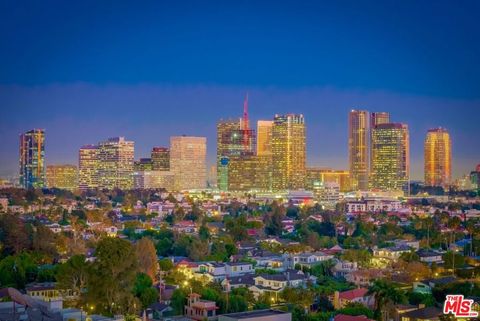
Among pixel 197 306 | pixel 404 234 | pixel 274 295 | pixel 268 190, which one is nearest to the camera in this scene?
pixel 197 306

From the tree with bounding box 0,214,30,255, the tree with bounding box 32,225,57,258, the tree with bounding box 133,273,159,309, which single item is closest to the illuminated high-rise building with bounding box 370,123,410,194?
the tree with bounding box 32,225,57,258

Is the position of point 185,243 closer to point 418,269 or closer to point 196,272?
point 196,272

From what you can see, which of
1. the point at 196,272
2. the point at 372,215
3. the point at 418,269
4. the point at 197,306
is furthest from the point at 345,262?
the point at 372,215

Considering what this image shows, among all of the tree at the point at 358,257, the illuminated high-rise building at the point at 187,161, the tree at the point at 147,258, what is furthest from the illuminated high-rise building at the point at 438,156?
the tree at the point at 147,258

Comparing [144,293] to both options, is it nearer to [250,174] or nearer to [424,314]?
[424,314]

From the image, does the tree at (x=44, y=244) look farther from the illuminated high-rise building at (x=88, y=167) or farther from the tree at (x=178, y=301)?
the illuminated high-rise building at (x=88, y=167)
